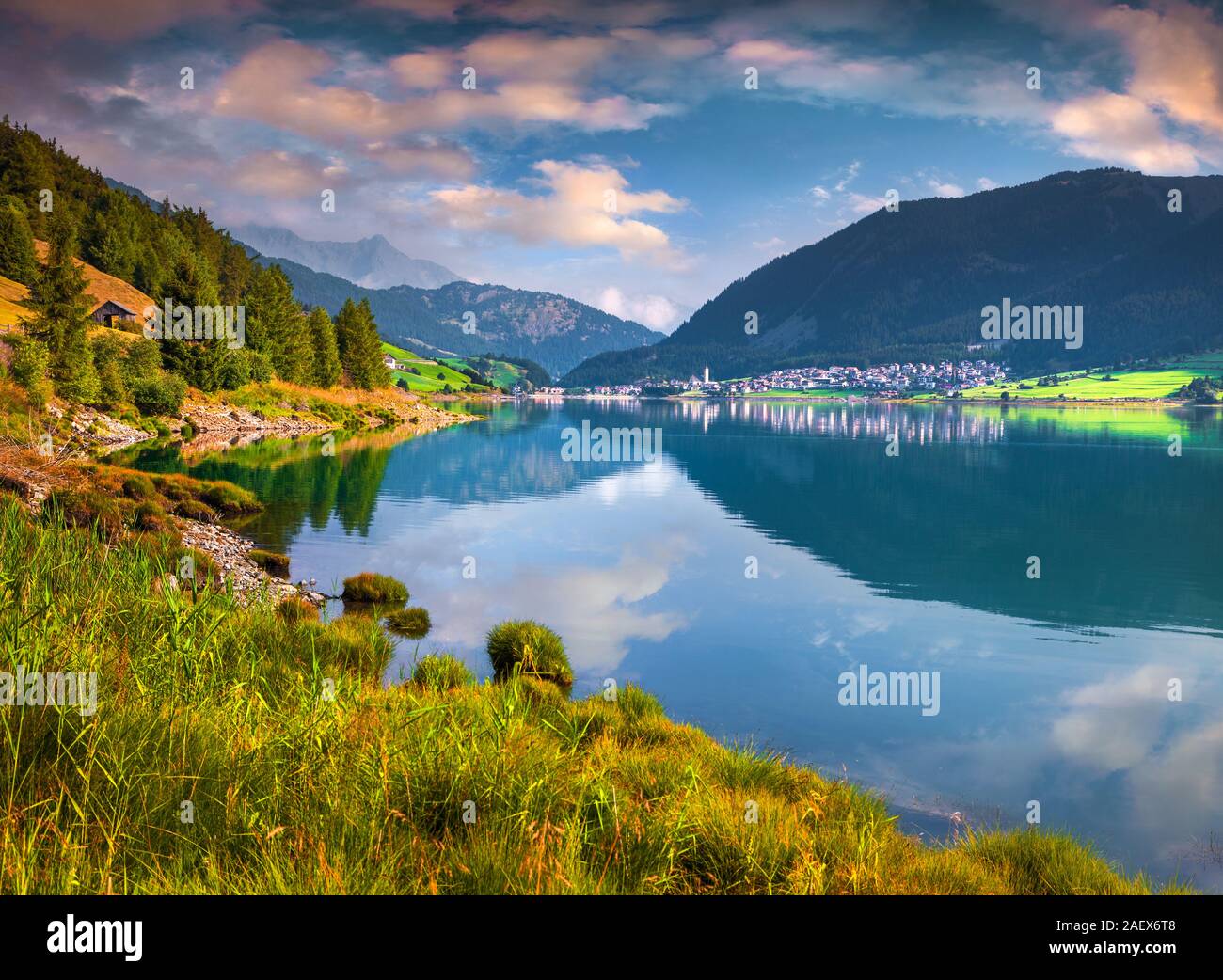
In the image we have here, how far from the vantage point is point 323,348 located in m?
119

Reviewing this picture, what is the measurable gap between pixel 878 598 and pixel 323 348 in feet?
351

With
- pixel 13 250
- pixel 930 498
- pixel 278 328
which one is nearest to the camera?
pixel 930 498

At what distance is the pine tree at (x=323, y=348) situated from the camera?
11762 cm

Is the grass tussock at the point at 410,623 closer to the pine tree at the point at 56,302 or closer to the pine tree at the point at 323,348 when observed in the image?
the pine tree at the point at 56,302

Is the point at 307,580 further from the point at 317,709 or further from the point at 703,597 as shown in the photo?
the point at 317,709

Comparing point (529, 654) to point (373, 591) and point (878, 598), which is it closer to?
point (373, 591)

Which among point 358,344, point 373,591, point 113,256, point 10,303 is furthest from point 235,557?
point 113,256

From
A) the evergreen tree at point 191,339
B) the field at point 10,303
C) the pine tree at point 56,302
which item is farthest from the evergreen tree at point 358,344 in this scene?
the pine tree at point 56,302

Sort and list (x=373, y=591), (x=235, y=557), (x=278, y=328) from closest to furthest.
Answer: (x=373, y=591)
(x=235, y=557)
(x=278, y=328)

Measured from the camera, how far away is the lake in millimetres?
15750

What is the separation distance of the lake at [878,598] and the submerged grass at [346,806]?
6.12m

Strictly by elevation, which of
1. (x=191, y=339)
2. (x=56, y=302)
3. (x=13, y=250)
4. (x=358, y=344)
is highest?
(x=13, y=250)
